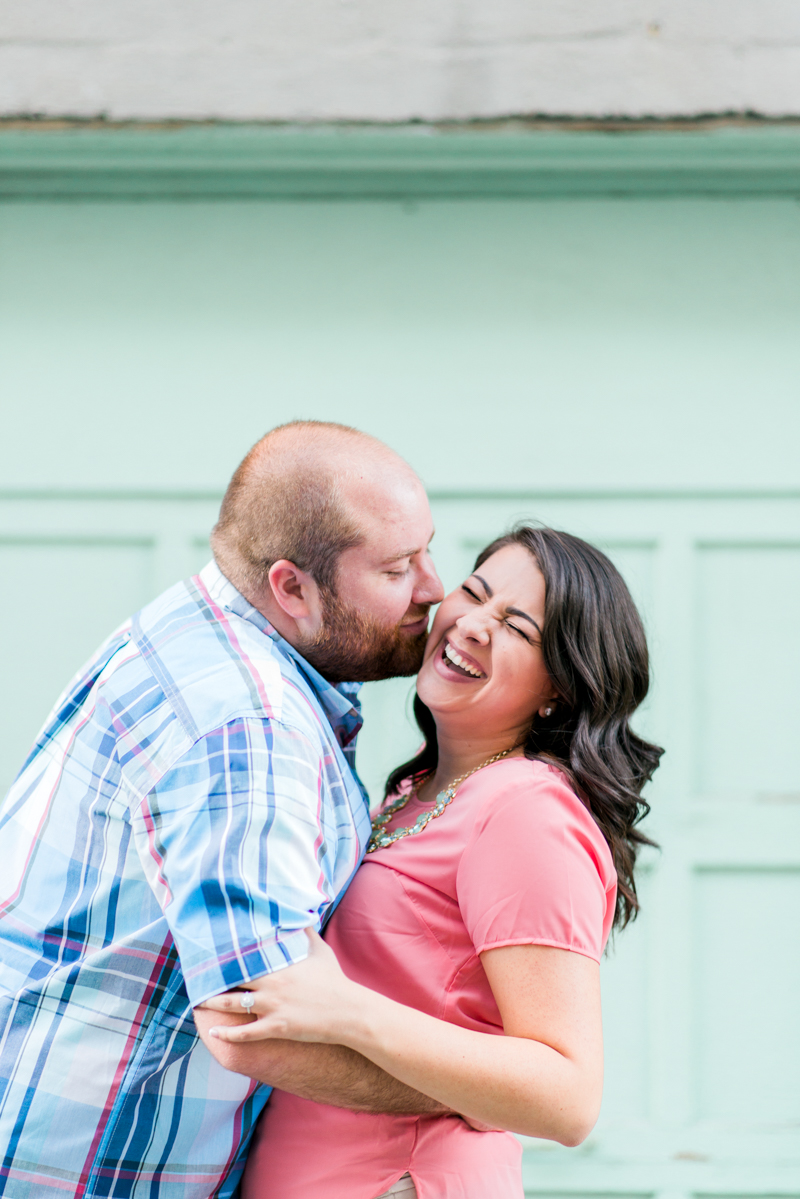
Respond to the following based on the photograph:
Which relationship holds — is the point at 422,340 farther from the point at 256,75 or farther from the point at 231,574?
the point at 231,574

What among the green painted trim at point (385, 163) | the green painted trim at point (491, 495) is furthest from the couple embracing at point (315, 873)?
the green painted trim at point (385, 163)

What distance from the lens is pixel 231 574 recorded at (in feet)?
3.59

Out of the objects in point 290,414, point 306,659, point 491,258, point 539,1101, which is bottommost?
point 539,1101

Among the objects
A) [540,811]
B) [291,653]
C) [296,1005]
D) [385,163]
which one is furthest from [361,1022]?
[385,163]

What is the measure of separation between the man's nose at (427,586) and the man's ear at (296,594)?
145 millimetres

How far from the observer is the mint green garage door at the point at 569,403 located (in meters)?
1.57

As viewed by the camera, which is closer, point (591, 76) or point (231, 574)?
point (231, 574)

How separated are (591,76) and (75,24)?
0.78m

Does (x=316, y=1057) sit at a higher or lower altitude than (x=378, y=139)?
lower

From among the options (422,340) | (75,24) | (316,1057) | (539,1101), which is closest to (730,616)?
(422,340)

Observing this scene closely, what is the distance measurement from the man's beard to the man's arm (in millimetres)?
424

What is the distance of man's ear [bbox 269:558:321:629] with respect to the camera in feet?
3.49

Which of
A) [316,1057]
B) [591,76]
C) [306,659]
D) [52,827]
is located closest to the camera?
[316,1057]

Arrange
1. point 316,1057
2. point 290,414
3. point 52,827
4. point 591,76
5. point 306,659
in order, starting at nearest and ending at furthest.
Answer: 1. point 316,1057
2. point 52,827
3. point 306,659
4. point 591,76
5. point 290,414
